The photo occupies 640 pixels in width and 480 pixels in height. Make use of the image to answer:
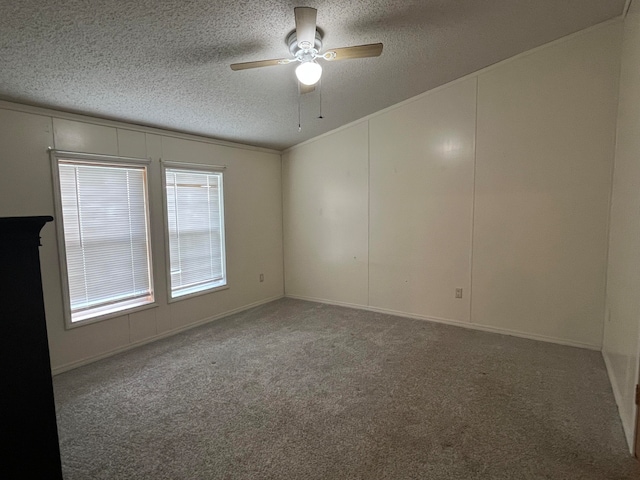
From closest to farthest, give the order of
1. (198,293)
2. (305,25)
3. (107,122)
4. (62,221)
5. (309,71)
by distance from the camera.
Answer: (305,25) < (309,71) < (62,221) < (107,122) < (198,293)

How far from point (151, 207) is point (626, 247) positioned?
13.5 ft

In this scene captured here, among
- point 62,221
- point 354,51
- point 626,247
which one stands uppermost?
point 354,51

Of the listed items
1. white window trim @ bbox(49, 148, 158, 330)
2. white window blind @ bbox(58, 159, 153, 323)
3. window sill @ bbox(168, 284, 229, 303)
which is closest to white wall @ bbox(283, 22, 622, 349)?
window sill @ bbox(168, 284, 229, 303)

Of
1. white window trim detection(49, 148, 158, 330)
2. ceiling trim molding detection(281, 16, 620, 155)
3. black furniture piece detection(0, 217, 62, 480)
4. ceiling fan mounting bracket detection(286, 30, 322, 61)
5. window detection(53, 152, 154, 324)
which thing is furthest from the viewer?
ceiling trim molding detection(281, 16, 620, 155)

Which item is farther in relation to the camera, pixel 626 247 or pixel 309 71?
pixel 626 247

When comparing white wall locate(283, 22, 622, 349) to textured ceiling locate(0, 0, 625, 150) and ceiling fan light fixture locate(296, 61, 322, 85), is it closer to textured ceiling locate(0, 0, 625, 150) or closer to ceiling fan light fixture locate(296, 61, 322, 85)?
textured ceiling locate(0, 0, 625, 150)

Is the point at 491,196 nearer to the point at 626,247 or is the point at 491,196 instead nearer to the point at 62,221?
the point at 626,247

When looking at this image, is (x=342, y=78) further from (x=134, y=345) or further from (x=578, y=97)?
(x=134, y=345)

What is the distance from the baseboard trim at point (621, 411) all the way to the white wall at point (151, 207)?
3.91 meters

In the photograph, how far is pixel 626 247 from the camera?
232cm

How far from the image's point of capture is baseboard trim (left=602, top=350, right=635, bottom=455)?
1894 mm

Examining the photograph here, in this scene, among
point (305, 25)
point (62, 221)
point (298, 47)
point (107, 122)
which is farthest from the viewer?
point (107, 122)

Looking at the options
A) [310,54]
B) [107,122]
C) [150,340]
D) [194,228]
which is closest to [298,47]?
[310,54]

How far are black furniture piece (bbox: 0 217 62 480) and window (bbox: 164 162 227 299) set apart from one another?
9.33ft
